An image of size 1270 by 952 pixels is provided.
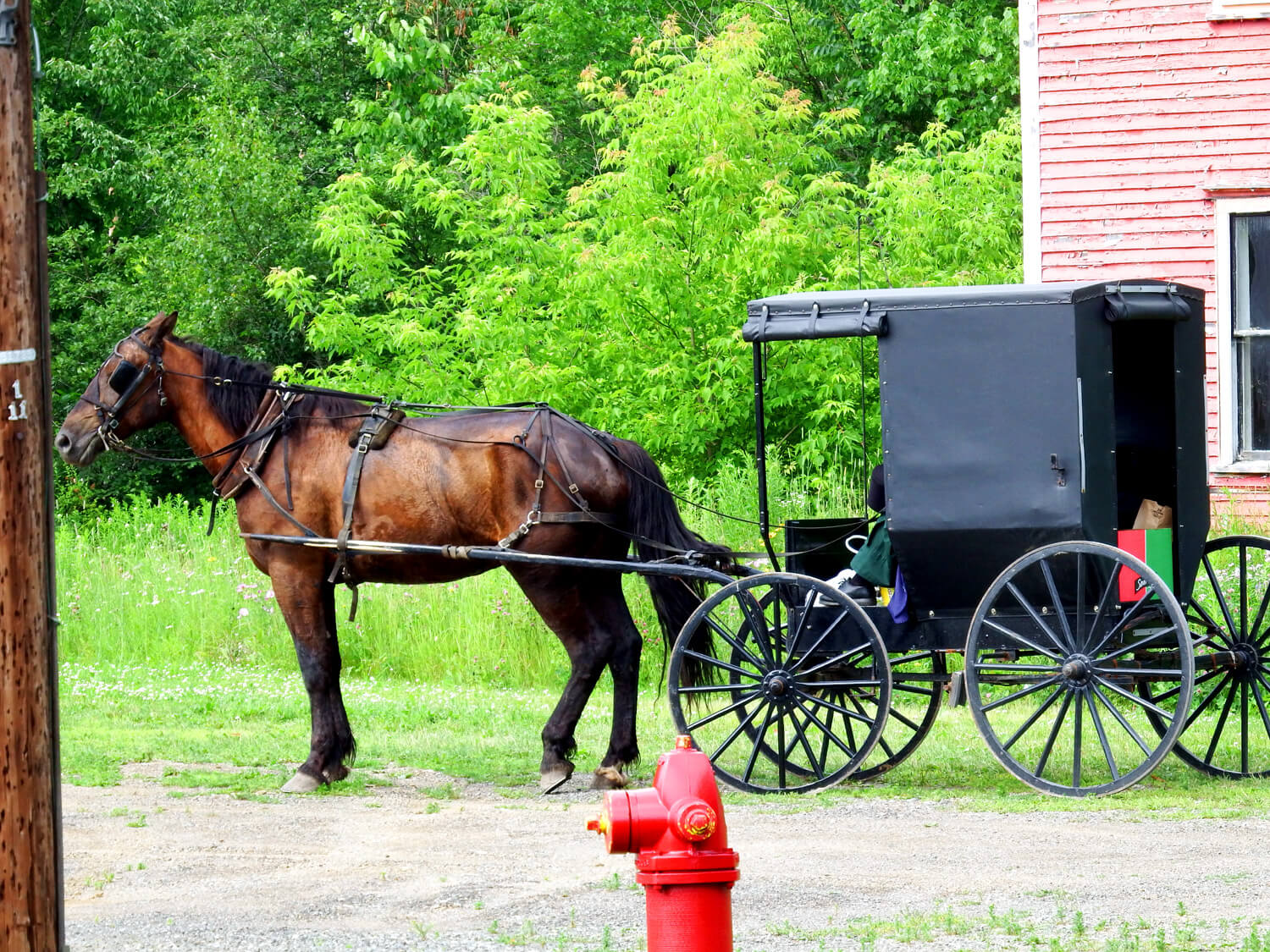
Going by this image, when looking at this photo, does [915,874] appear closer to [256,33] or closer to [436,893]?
[436,893]

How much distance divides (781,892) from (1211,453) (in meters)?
8.91

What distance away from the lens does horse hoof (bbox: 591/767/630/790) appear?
909 centimetres

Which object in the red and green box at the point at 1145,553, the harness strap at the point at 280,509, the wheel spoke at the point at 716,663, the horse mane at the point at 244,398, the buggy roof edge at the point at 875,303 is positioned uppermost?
the buggy roof edge at the point at 875,303

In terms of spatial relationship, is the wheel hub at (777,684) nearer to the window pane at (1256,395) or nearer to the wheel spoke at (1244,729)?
the wheel spoke at (1244,729)

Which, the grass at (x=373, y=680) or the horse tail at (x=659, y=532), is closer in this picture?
the horse tail at (x=659, y=532)

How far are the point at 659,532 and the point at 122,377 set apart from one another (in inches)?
124

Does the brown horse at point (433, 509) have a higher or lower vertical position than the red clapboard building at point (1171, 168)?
lower

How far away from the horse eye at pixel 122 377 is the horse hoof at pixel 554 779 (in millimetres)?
3209

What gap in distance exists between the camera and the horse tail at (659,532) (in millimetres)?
9273

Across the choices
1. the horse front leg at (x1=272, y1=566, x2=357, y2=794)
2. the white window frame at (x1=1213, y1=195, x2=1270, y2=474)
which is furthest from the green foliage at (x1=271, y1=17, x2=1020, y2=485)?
the horse front leg at (x1=272, y1=566, x2=357, y2=794)

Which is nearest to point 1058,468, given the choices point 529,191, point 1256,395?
point 1256,395

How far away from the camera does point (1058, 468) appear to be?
8.19m

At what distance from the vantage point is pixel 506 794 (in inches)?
359

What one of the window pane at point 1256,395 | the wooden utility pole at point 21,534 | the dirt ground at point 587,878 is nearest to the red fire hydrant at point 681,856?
the dirt ground at point 587,878
